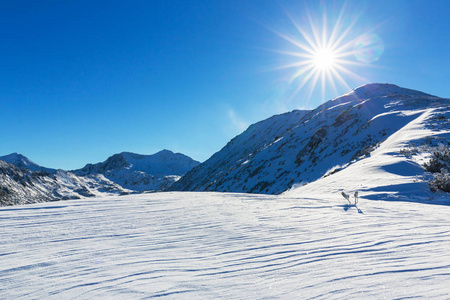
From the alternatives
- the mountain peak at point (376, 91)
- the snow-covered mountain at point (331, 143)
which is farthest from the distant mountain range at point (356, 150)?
the mountain peak at point (376, 91)

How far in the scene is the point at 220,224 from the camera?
568 centimetres

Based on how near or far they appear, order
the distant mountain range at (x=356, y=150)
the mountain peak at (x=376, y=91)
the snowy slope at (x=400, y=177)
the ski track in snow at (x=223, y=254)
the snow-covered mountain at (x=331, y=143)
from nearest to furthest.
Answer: the ski track in snow at (x=223, y=254)
the snowy slope at (x=400, y=177)
the distant mountain range at (x=356, y=150)
the snow-covered mountain at (x=331, y=143)
the mountain peak at (x=376, y=91)

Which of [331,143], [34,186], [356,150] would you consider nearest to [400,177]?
[356,150]

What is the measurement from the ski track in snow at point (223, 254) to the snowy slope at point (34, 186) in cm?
10989

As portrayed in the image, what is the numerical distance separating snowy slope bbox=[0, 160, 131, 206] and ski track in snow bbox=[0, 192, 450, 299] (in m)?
110

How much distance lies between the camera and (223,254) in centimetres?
389

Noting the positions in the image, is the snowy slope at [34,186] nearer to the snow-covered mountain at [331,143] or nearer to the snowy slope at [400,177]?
the snow-covered mountain at [331,143]

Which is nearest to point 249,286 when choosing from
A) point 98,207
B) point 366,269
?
point 366,269

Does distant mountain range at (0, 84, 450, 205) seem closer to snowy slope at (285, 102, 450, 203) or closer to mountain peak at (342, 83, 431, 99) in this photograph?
snowy slope at (285, 102, 450, 203)

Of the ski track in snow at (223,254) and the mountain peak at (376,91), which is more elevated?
the mountain peak at (376,91)

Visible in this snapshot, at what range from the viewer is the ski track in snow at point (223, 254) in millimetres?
2770

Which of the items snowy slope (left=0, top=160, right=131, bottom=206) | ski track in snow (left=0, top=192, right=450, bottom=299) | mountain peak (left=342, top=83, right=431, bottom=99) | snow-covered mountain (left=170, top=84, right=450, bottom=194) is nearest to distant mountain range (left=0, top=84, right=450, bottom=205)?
snow-covered mountain (left=170, top=84, right=450, bottom=194)

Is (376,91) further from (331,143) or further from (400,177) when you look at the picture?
(400,177)

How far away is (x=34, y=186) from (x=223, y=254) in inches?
6077
